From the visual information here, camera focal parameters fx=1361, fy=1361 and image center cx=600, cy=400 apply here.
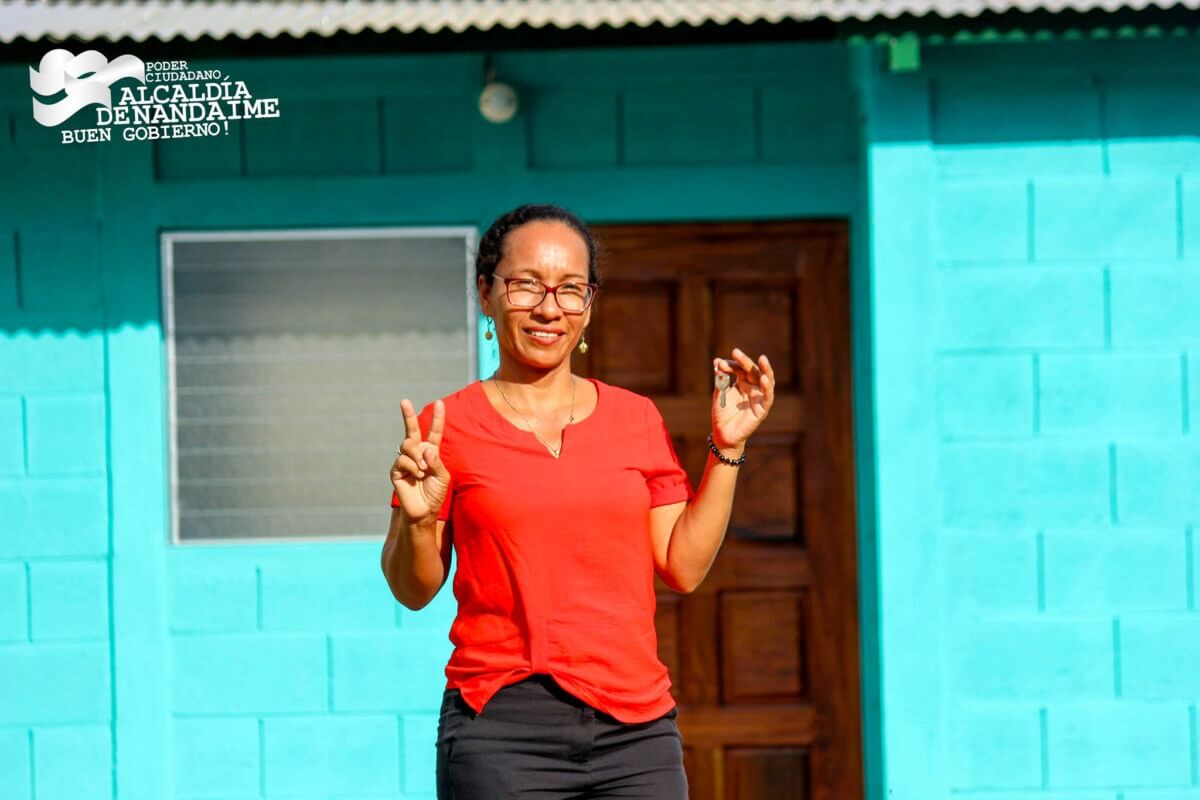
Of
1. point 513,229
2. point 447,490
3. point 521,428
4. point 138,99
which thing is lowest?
point 447,490

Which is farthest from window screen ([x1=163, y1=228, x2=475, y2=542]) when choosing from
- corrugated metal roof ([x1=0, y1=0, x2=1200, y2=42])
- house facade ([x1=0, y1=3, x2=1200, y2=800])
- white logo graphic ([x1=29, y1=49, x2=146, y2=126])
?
corrugated metal roof ([x1=0, y1=0, x2=1200, y2=42])

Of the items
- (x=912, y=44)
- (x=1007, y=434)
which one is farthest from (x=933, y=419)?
(x=912, y=44)

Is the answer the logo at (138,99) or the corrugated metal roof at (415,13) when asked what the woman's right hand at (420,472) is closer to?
the corrugated metal roof at (415,13)

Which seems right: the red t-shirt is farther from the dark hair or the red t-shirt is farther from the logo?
the logo

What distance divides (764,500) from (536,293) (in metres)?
2.59

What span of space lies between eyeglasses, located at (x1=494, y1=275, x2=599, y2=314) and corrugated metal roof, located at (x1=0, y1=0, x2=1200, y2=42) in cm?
190

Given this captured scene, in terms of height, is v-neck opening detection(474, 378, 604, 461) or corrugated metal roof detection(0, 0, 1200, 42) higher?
corrugated metal roof detection(0, 0, 1200, 42)

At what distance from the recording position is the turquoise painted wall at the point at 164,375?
4.77 metres

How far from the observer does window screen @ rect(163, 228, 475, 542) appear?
4914 mm

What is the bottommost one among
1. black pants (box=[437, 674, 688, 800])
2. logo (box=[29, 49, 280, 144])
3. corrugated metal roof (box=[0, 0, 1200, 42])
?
black pants (box=[437, 674, 688, 800])

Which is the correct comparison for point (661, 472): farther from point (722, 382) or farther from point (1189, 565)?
point (1189, 565)

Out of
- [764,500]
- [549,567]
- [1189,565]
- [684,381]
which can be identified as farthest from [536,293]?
[1189,565]

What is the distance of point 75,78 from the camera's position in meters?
4.62

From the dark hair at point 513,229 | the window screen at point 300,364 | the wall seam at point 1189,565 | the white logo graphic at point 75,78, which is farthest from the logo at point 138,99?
the wall seam at point 1189,565
